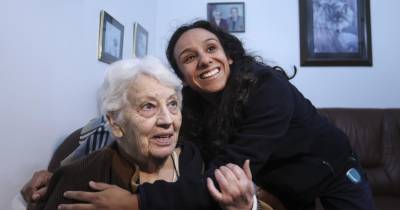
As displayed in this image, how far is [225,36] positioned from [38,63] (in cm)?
81

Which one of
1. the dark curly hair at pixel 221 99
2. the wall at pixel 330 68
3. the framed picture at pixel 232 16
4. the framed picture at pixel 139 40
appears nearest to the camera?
the dark curly hair at pixel 221 99

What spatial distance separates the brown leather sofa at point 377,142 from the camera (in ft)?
7.30

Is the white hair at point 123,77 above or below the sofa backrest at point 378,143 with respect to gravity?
above

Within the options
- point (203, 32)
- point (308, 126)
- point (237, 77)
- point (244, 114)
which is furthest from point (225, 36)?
point (308, 126)

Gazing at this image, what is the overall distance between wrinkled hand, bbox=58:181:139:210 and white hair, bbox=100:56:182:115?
0.25 metres

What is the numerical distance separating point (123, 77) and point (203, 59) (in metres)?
0.31

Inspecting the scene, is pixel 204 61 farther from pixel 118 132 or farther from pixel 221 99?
pixel 118 132

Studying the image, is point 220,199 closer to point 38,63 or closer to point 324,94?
point 38,63

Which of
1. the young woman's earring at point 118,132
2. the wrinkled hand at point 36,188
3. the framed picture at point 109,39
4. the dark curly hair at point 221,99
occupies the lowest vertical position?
the wrinkled hand at point 36,188

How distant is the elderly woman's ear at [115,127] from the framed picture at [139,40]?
147 centimetres

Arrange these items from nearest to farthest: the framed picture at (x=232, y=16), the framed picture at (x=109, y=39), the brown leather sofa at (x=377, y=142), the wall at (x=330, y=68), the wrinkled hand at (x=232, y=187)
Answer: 1. the wrinkled hand at (x=232, y=187)
2. the framed picture at (x=109, y=39)
3. the brown leather sofa at (x=377, y=142)
4. the wall at (x=330, y=68)
5. the framed picture at (x=232, y=16)

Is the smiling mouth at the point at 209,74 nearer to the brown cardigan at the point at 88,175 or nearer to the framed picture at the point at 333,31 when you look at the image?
the brown cardigan at the point at 88,175

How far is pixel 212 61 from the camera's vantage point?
1.22 m

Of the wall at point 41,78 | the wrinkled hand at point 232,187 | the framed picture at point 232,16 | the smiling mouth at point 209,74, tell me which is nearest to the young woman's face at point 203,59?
the smiling mouth at point 209,74
